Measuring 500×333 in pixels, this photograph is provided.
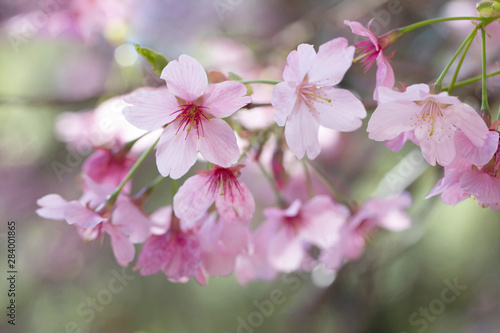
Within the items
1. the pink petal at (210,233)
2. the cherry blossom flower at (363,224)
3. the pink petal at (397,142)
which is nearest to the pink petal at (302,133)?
the pink petal at (397,142)

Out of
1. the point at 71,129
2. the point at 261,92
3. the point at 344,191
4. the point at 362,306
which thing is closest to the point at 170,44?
the point at 261,92

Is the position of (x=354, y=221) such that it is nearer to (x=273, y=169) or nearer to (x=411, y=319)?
(x=273, y=169)

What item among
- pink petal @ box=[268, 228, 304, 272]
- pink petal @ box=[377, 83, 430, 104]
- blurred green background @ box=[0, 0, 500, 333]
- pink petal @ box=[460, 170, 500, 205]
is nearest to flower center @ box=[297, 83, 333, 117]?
pink petal @ box=[377, 83, 430, 104]

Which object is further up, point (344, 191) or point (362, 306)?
point (344, 191)

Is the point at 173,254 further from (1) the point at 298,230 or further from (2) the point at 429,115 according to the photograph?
(2) the point at 429,115

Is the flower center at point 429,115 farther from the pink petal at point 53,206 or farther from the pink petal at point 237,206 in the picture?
the pink petal at point 53,206
